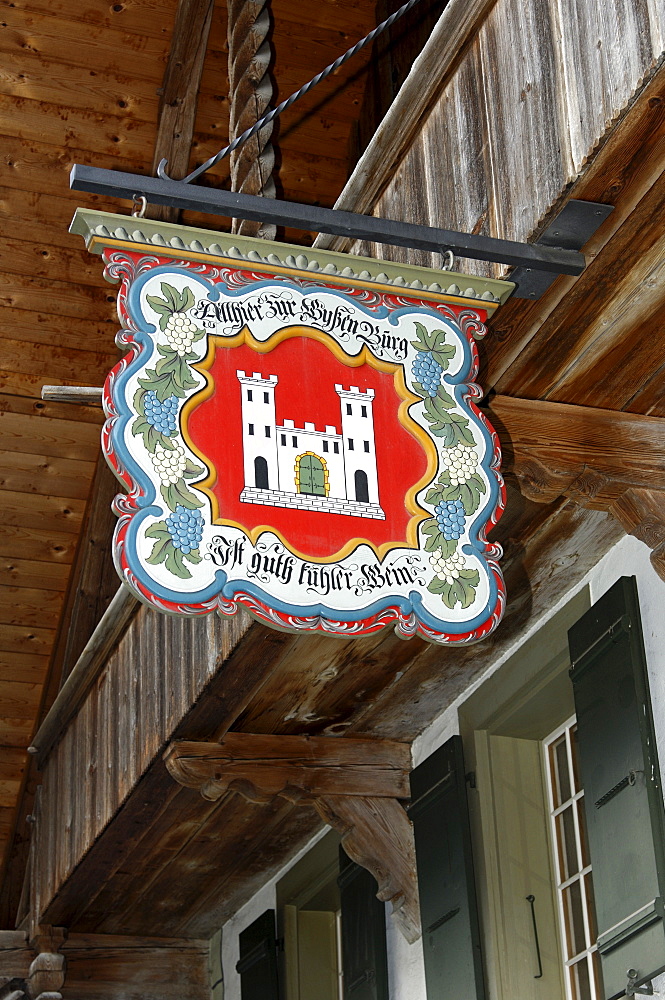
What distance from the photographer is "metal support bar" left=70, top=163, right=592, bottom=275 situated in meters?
3.09

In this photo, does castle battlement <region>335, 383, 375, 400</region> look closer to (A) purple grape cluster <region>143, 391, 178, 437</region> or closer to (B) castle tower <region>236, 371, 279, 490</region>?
(B) castle tower <region>236, 371, 279, 490</region>

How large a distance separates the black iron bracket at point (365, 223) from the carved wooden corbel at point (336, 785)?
2372 mm

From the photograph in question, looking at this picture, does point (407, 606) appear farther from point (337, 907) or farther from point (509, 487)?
point (337, 907)

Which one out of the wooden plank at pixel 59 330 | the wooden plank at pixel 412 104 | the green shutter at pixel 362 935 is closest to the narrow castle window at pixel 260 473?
the wooden plank at pixel 412 104

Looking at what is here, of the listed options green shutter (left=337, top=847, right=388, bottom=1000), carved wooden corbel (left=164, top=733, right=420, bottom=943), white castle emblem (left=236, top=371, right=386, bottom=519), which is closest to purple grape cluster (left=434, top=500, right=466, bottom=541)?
white castle emblem (left=236, top=371, right=386, bottom=519)

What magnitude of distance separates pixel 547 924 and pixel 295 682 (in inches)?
44.2

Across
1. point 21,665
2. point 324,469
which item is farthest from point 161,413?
point 21,665

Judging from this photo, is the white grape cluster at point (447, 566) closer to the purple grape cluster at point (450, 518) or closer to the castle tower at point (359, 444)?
the purple grape cluster at point (450, 518)

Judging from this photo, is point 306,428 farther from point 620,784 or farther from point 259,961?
point 259,961

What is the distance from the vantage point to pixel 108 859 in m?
6.23

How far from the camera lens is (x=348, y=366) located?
3236 mm

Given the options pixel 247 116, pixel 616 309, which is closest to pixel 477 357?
pixel 616 309

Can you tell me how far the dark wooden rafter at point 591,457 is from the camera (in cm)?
360

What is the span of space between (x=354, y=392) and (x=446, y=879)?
2319 millimetres
